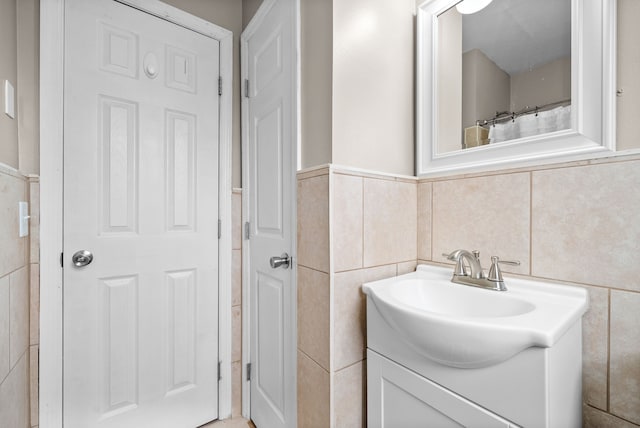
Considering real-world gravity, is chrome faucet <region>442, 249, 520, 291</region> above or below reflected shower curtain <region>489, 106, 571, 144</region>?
below

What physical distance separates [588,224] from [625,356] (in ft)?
1.12

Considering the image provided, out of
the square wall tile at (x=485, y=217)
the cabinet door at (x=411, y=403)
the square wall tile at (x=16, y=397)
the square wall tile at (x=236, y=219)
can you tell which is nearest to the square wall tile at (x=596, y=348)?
the square wall tile at (x=485, y=217)

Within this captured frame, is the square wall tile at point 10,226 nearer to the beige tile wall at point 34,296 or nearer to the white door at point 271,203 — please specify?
the beige tile wall at point 34,296

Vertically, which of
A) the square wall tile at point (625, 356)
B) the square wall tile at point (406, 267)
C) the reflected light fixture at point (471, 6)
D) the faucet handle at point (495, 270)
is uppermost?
the reflected light fixture at point (471, 6)

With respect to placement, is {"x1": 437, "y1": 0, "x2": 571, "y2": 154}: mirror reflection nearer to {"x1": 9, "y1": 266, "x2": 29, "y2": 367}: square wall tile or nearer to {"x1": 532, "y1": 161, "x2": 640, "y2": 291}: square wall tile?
{"x1": 532, "y1": 161, "x2": 640, "y2": 291}: square wall tile

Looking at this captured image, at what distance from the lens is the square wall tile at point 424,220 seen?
3.80 feet

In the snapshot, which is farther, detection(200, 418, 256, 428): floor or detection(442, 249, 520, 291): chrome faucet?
detection(200, 418, 256, 428): floor

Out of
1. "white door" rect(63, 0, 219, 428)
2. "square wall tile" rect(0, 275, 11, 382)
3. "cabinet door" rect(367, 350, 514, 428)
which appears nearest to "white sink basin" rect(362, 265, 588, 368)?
"cabinet door" rect(367, 350, 514, 428)

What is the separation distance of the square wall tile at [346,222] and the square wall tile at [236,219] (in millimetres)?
740

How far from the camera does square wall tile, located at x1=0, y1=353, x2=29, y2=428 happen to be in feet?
2.66

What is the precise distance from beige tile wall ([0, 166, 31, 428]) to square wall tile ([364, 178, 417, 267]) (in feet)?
3.57

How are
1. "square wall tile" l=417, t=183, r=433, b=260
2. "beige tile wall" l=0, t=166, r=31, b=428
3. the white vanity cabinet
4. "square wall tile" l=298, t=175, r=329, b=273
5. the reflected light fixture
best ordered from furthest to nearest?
"square wall tile" l=417, t=183, r=433, b=260 < the reflected light fixture < "square wall tile" l=298, t=175, r=329, b=273 < "beige tile wall" l=0, t=166, r=31, b=428 < the white vanity cabinet

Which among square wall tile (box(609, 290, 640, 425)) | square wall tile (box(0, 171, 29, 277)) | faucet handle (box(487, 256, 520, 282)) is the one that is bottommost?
square wall tile (box(609, 290, 640, 425))

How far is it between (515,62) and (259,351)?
1.55 meters
